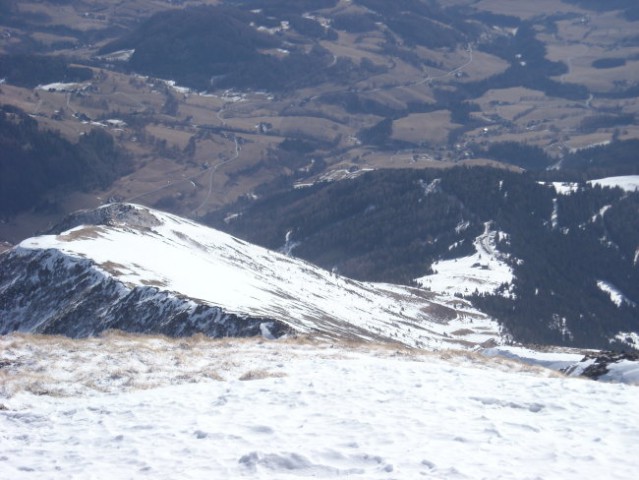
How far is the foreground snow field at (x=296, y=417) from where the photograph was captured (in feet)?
83.1

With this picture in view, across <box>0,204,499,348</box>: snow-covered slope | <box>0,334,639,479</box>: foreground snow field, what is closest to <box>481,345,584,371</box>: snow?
<box>0,334,639,479</box>: foreground snow field

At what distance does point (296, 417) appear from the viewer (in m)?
29.9

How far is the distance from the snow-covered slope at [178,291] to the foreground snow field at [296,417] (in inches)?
1259

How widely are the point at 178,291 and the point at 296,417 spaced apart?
194 feet

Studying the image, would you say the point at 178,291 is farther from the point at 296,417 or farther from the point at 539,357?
the point at 296,417

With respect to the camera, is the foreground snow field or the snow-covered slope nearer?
the foreground snow field

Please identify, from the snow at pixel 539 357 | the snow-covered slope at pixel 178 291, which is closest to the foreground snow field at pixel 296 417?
the snow at pixel 539 357

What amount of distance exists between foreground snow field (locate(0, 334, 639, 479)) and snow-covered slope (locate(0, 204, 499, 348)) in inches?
1259

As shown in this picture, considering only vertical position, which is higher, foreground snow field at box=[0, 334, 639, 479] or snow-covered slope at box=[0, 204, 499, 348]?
foreground snow field at box=[0, 334, 639, 479]

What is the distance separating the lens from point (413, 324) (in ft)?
529

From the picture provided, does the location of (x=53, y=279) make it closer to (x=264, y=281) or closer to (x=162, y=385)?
(x=264, y=281)

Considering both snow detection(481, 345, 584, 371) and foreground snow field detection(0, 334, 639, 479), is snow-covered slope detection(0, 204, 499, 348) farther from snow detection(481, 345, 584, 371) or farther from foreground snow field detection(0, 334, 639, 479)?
foreground snow field detection(0, 334, 639, 479)

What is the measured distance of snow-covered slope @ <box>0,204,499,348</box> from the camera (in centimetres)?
7981

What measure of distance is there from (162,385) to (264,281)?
100116 millimetres
